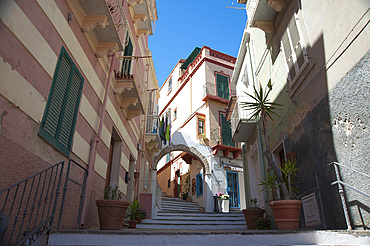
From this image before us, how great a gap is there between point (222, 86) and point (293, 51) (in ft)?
45.2

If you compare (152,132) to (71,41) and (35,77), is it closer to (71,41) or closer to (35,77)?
(71,41)

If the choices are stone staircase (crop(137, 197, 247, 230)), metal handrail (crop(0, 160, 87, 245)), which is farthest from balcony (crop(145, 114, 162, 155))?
metal handrail (crop(0, 160, 87, 245))

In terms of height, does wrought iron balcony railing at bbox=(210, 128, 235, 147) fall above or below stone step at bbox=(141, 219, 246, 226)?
above

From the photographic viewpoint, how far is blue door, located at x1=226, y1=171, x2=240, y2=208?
56.0 ft

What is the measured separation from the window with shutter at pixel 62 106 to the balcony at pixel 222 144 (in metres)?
13.0

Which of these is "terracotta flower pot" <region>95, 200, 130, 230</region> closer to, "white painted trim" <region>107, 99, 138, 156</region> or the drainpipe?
the drainpipe

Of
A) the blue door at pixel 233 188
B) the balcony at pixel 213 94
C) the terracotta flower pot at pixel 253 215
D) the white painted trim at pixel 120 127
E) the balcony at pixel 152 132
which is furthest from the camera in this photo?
the balcony at pixel 213 94

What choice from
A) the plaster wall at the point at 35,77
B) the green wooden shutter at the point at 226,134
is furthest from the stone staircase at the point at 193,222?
the green wooden shutter at the point at 226,134

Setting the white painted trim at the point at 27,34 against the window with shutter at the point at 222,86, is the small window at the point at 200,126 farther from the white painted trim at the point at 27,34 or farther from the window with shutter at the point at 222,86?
the white painted trim at the point at 27,34

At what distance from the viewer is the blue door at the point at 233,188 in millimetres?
17078

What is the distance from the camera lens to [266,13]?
7.81 m

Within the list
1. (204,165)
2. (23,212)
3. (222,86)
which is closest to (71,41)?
(23,212)

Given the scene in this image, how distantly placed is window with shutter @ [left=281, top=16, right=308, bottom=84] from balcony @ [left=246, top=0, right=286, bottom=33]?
0.71 meters

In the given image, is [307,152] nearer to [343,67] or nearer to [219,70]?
[343,67]
